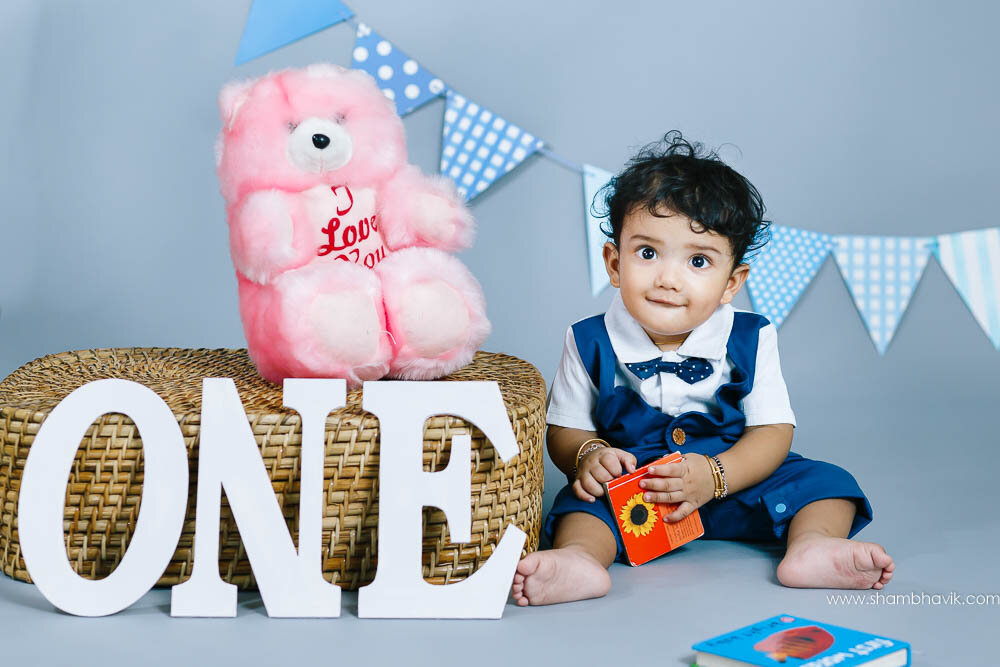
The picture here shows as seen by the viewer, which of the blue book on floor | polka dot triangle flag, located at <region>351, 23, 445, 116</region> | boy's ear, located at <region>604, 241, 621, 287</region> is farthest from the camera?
polka dot triangle flag, located at <region>351, 23, 445, 116</region>

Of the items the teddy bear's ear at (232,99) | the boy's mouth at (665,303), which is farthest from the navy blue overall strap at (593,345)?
the teddy bear's ear at (232,99)

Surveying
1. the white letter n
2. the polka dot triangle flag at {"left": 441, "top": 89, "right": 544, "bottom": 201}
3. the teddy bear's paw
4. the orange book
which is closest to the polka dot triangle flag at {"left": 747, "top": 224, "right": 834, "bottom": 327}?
the polka dot triangle flag at {"left": 441, "top": 89, "right": 544, "bottom": 201}

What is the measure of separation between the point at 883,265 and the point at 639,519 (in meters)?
1.08

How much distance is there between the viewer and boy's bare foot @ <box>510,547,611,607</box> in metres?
1.26

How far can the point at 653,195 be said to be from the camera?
1.53 m

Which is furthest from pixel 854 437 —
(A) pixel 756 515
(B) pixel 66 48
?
(B) pixel 66 48

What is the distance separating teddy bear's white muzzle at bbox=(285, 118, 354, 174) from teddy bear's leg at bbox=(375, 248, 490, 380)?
0.15m

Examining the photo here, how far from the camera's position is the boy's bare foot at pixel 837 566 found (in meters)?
1.31

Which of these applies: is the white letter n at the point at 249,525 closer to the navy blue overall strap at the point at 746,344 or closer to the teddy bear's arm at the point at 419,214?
the teddy bear's arm at the point at 419,214

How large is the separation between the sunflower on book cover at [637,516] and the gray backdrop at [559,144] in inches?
29.7

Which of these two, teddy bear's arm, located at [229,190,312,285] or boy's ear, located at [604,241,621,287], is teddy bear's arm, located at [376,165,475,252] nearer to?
teddy bear's arm, located at [229,190,312,285]

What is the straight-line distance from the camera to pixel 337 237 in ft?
4.64

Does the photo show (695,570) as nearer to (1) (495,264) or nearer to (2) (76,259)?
(1) (495,264)

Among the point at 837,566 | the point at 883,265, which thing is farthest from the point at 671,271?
the point at 883,265
